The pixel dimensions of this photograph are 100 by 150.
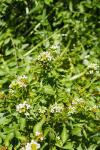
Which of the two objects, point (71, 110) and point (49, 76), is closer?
point (71, 110)

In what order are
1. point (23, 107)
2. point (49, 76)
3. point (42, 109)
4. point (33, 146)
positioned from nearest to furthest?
point (33, 146)
point (23, 107)
point (42, 109)
point (49, 76)

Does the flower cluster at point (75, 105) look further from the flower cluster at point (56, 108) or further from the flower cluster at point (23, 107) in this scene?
the flower cluster at point (23, 107)

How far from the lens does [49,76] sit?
2936 mm

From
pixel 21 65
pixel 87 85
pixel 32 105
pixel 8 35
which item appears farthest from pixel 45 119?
pixel 8 35

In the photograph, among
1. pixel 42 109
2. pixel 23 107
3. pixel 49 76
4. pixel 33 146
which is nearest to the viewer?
Result: pixel 33 146

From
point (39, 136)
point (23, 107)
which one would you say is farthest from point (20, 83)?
point (39, 136)

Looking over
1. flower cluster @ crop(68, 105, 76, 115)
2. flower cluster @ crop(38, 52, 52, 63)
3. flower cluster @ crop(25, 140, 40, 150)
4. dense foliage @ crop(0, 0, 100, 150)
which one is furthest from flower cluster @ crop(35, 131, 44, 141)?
flower cluster @ crop(38, 52, 52, 63)

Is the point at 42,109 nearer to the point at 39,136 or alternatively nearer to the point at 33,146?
the point at 39,136

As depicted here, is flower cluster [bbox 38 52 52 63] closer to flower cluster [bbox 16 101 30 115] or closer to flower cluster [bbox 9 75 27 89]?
flower cluster [bbox 9 75 27 89]

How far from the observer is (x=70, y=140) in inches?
114

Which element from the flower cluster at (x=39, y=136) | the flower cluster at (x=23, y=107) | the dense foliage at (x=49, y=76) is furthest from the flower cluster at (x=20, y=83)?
the flower cluster at (x=39, y=136)

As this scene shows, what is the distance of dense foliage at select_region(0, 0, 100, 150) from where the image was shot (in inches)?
109

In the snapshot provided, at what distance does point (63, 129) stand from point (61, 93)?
27 centimetres

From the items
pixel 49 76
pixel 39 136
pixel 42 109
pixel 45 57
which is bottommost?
pixel 39 136
